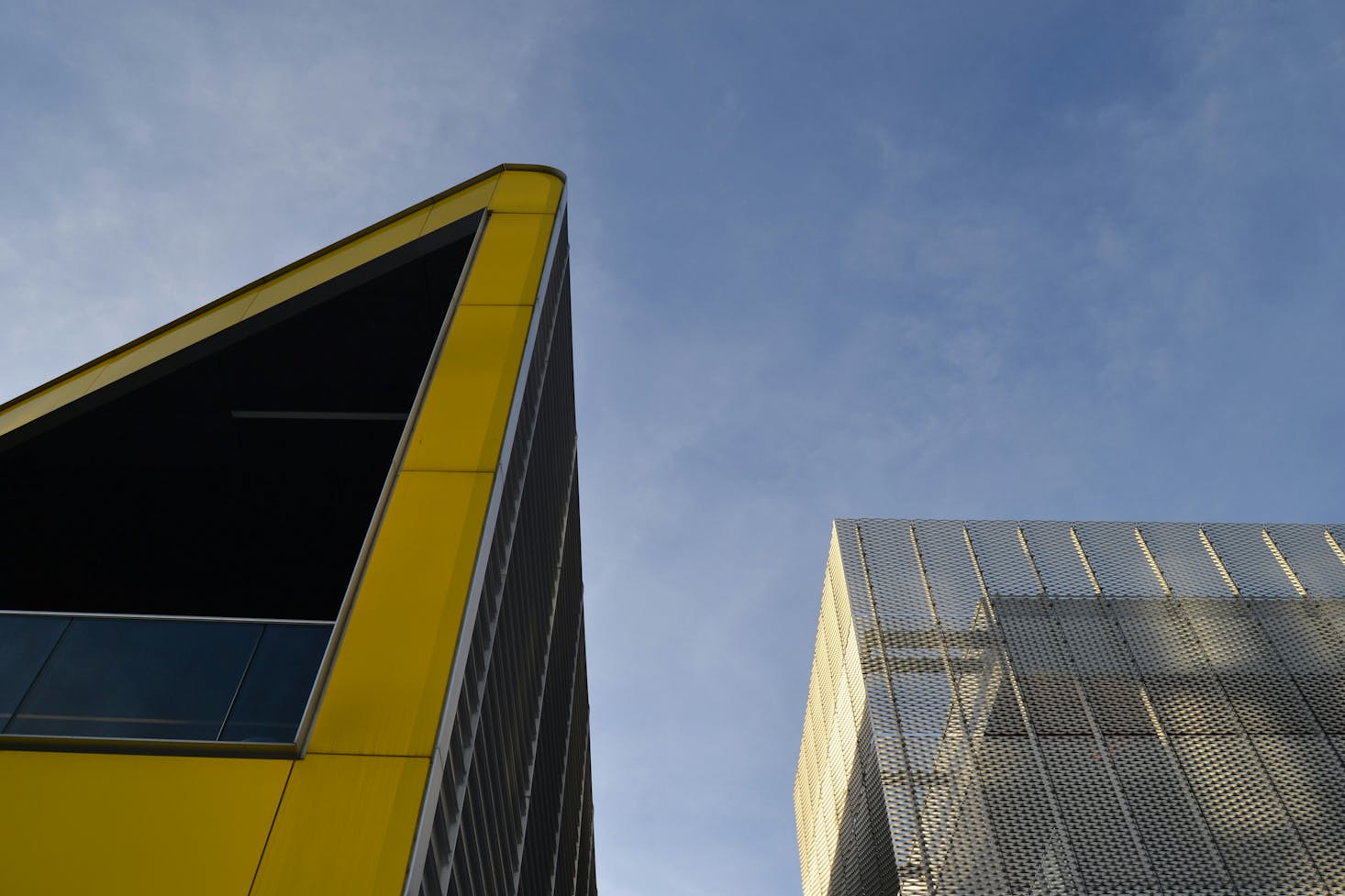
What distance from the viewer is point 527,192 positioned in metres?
11.3

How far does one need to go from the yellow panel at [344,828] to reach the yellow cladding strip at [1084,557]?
1478cm

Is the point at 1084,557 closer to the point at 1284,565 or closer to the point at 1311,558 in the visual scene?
the point at 1284,565

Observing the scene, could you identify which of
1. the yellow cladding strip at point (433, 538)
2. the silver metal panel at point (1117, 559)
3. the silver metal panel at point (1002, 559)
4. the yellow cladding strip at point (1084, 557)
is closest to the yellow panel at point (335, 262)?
the yellow cladding strip at point (433, 538)

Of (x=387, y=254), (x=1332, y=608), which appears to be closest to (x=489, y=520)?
(x=387, y=254)

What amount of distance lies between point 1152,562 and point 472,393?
48.7 ft

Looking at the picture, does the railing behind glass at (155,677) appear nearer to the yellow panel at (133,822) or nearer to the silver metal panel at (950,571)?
the yellow panel at (133,822)

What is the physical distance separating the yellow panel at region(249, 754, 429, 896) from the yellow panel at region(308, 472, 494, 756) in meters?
0.14

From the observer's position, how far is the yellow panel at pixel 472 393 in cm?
772

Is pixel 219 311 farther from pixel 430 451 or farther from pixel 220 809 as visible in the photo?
pixel 220 809

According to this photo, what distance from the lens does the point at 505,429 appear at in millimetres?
7996

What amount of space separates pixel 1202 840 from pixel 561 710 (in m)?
10.5

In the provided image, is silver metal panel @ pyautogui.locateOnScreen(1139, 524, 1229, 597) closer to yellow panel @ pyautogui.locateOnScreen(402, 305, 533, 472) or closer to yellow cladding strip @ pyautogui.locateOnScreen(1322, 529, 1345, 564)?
yellow cladding strip @ pyautogui.locateOnScreen(1322, 529, 1345, 564)

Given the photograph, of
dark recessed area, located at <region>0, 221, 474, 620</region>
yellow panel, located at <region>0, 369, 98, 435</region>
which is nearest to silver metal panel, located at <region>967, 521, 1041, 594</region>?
dark recessed area, located at <region>0, 221, 474, 620</region>

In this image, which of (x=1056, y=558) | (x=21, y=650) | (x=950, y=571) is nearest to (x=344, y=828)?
(x=21, y=650)
